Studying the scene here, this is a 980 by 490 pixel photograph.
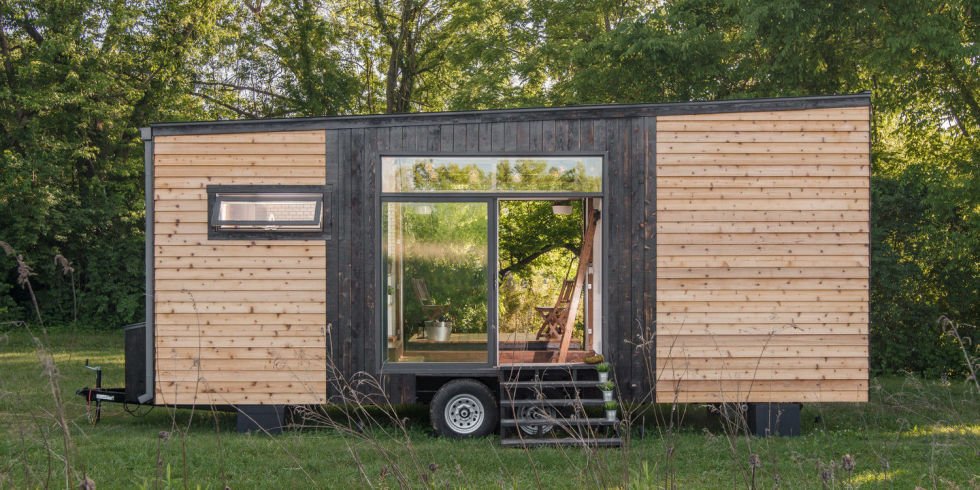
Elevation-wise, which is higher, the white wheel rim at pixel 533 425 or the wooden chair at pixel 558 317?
the wooden chair at pixel 558 317

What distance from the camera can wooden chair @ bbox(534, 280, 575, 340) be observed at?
9.02 metres

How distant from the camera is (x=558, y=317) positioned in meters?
9.05

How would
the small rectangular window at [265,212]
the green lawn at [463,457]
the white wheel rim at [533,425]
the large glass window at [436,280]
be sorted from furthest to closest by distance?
1. the large glass window at [436,280]
2. the small rectangular window at [265,212]
3. the white wheel rim at [533,425]
4. the green lawn at [463,457]

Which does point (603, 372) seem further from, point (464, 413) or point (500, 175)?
point (500, 175)

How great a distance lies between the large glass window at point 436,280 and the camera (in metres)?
7.60

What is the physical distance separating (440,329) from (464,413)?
773 mm

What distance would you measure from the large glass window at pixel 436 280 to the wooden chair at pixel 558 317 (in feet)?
5.15

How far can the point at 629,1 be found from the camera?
17016 mm

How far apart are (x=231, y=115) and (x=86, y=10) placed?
3608mm

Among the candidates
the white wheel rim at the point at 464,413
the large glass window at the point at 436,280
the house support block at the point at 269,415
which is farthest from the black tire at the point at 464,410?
the house support block at the point at 269,415

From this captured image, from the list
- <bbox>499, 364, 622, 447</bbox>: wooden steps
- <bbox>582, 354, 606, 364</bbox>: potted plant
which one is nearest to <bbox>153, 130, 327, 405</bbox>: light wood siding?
<bbox>499, 364, 622, 447</bbox>: wooden steps

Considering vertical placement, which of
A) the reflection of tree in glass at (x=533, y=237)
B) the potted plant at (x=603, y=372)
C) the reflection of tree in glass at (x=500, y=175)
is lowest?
the potted plant at (x=603, y=372)

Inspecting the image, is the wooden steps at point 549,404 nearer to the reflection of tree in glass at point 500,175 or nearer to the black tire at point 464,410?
the black tire at point 464,410

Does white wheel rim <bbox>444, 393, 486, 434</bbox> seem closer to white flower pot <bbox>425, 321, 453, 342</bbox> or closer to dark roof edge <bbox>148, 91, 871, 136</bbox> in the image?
white flower pot <bbox>425, 321, 453, 342</bbox>
